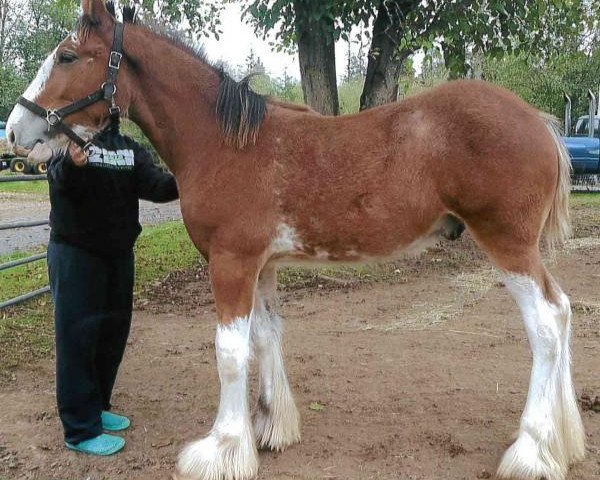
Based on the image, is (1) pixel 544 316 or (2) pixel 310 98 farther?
(2) pixel 310 98

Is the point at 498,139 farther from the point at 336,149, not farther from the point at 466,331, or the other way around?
the point at 466,331

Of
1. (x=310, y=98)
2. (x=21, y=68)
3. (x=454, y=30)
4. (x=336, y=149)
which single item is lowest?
(x=336, y=149)

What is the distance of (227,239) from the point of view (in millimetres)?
2871

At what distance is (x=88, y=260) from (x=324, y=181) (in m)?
1.37

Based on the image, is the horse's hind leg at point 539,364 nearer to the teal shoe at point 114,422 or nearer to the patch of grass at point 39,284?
the teal shoe at point 114,422

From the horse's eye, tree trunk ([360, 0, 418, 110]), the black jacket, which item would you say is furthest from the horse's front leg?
tree trunk ([360, 0, 418, 110])

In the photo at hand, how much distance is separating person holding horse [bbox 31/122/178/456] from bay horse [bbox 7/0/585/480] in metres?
0.33

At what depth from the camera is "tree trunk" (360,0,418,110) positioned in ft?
22.2

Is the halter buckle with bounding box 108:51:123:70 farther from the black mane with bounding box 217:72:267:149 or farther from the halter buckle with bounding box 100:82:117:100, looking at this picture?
the black mane with bounding box 217:72:267:149

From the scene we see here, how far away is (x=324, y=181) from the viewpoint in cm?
286

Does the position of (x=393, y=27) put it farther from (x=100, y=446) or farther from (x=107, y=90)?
(x=100, y=446)

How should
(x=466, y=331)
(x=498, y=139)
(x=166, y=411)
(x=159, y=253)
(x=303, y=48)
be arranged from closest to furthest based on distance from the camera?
(x=498, y=139) → (x=166, y=411) → (x=466, y=331) → (x=303, y=48) → (x=159, y=253)

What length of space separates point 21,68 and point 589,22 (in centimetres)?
3015

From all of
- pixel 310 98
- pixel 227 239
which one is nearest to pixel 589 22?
pixel 310 98
